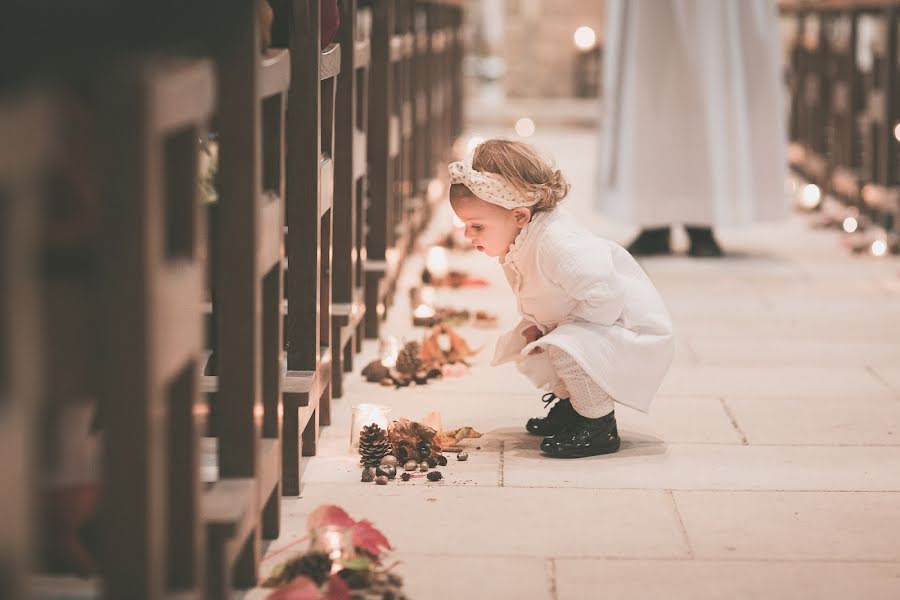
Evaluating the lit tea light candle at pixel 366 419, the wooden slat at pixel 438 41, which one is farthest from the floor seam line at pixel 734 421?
the wooden slat at pixel 438 41

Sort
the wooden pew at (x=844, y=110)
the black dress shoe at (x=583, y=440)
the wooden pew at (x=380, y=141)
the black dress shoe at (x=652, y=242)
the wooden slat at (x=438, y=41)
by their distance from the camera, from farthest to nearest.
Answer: the wooden pew at (x=844, y=110) → the wooden slat at (x=438, y=41) → the black dress shoe at (x=652, y=242) → the wooden pew at (x=380, y=141) → the black dress shoe at (x=583, y=440)

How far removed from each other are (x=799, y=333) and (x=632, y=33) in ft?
5.54

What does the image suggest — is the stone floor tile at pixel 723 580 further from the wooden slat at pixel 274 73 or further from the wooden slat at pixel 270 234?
the wooden slat at pixel 274 73

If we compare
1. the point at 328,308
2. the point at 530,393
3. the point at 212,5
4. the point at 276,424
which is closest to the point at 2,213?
the point at 212,5

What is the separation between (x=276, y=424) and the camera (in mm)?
2312

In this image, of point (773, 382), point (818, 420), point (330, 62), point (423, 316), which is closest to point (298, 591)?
point (330, 62)

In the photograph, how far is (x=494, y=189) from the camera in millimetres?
2779

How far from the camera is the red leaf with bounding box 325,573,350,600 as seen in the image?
6.57 ft

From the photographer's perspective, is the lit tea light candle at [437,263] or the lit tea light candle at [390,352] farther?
the lit tea light candle at [437,263]

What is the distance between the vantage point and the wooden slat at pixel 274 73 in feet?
7.09

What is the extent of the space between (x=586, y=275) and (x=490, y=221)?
Result: 23 cm

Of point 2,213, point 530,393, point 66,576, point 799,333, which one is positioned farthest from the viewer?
point 799,333

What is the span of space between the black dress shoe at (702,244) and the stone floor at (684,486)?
1.16 meters

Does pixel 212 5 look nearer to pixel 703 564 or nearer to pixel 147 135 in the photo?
pixel 147 135
